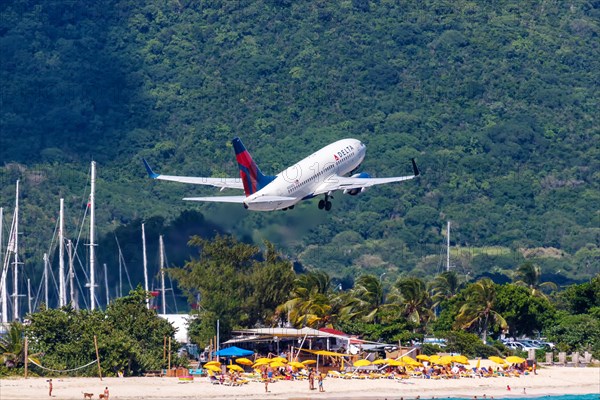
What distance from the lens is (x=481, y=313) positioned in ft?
473

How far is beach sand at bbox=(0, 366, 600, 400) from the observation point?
9800 cm

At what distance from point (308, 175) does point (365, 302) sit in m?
20.7

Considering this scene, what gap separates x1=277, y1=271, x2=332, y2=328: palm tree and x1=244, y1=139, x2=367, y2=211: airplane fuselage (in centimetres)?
1094

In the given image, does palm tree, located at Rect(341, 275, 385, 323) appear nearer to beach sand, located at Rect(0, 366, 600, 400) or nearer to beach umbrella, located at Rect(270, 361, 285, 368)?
beach sand, located at Rect(0, 366, 600, 400)

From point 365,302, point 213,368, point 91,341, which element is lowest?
point 213,368

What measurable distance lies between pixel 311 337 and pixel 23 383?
28.1 metres

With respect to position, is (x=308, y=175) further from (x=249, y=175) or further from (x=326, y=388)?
(x=326, y=388)

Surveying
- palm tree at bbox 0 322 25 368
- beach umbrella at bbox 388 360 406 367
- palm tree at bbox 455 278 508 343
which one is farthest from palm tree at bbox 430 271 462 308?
palm tree at bbox 0 322 25 368

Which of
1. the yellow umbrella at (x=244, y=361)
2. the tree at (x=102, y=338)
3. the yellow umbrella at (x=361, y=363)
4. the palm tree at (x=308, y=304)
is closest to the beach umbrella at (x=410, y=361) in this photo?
the yellow umbrella at (x=361, y=363)

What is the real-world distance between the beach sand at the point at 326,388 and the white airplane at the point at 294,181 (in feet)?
56.1

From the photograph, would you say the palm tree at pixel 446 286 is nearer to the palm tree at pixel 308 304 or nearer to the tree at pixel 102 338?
the palm tree at pixel 308 304

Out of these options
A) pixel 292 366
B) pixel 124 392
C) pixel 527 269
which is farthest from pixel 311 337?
pixel 527 269

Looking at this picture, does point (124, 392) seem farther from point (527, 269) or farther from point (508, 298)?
point (527, 269)

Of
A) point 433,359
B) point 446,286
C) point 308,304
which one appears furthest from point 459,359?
point 446,286
